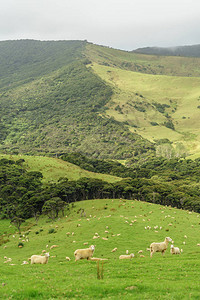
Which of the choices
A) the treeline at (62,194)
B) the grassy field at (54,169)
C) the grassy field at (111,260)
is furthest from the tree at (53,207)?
the grassy field at (54,169)

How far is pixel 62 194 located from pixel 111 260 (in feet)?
198

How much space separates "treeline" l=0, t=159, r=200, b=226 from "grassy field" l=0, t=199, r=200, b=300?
5.33 meters

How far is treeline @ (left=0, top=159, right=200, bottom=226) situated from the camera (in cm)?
7594

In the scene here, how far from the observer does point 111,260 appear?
26422mm

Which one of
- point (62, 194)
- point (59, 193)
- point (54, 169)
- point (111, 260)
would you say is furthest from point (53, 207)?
point (111, 260)

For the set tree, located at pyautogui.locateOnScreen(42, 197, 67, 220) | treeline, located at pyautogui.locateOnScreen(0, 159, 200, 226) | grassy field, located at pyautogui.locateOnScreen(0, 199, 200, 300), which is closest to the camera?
grassy field, located at pyautogui.locateOnScreen(0, 199, 200, 300)

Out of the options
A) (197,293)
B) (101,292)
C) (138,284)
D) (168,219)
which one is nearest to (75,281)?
(101,292)

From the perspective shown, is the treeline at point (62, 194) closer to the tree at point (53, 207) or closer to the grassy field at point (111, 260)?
the tree at point (53, 207)

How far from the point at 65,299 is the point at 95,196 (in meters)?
77.4

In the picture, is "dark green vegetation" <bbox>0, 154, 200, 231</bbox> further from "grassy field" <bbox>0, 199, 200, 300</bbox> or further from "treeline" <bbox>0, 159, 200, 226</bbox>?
"grassy field" <bbox>0, 199, 200, 300</bbox>

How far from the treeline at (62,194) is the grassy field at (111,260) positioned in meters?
5.33

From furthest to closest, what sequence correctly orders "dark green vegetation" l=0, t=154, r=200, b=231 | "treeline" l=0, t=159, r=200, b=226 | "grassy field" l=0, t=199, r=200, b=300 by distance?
1. "treeline" l=0, t=159, r=200, b=226
2. "dark green vegetation" l=0, t=154, r=200, b=231
3. "grassy field" l=0, t=199, r=200, b=300

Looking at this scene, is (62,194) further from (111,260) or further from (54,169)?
(111,260)

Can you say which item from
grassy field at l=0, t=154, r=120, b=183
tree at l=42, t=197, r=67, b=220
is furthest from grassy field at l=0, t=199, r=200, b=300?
grassy field at l=0, t=154, r=120, b=183
